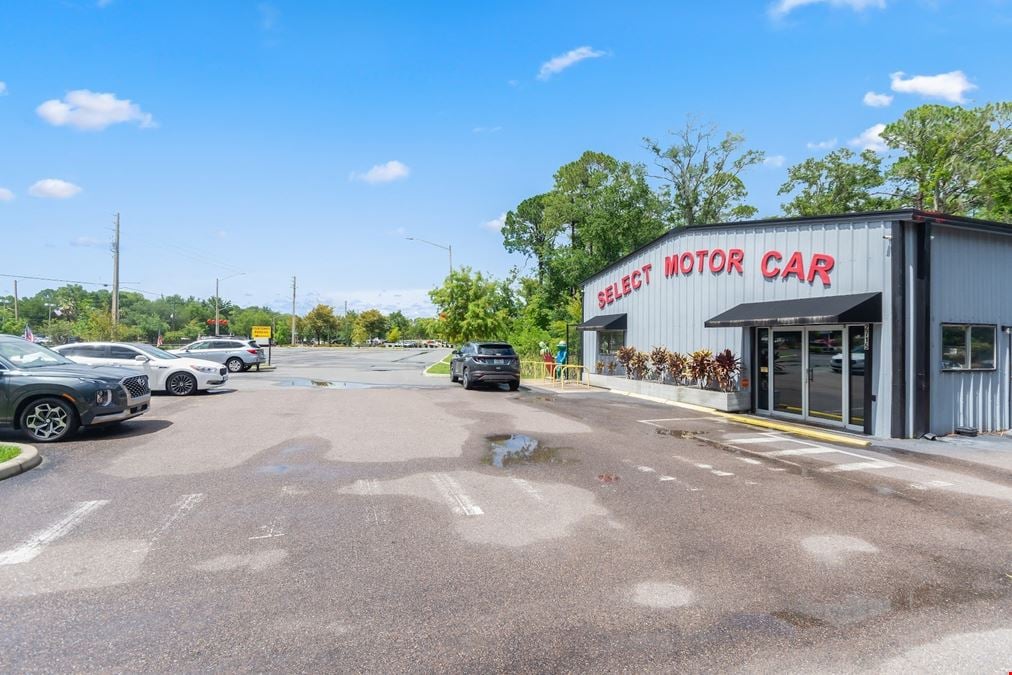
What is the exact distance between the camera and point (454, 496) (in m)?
6.57

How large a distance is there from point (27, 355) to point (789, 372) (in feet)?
51.8

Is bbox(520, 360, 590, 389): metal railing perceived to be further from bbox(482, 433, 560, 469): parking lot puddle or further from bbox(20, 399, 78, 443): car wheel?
bbox(20, 399, 78, 443): car wheel

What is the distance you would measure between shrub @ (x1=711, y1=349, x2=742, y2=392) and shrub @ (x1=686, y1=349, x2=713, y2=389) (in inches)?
13.9

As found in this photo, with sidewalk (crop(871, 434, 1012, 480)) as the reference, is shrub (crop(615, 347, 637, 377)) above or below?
above

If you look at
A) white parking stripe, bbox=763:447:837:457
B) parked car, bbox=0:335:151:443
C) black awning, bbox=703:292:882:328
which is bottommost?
white parking stripe, bbox=763:447:837:457

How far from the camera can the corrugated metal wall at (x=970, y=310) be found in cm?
1135

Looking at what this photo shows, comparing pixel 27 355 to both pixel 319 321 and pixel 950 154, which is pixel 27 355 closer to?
pixel 950 154

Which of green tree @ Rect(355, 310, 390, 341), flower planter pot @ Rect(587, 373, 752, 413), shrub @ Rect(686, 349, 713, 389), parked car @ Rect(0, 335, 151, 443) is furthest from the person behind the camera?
green tree @ Rect(355, 310, 390, 341)

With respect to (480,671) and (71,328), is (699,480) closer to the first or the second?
(480,671)

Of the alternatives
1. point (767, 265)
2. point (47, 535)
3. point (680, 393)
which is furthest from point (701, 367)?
point (47, 535)

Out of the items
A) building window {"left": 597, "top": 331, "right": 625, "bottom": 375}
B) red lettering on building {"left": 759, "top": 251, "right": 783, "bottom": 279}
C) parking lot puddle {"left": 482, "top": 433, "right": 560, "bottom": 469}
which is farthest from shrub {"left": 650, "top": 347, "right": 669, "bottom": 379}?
parking lot puddle {"left": 482, "top": 433, "right": 560, "bottom": 469}

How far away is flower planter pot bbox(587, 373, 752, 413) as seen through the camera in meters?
14.9

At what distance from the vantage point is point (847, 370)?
12258 millimetres

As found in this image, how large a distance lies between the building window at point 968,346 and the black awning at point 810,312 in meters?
1.60
